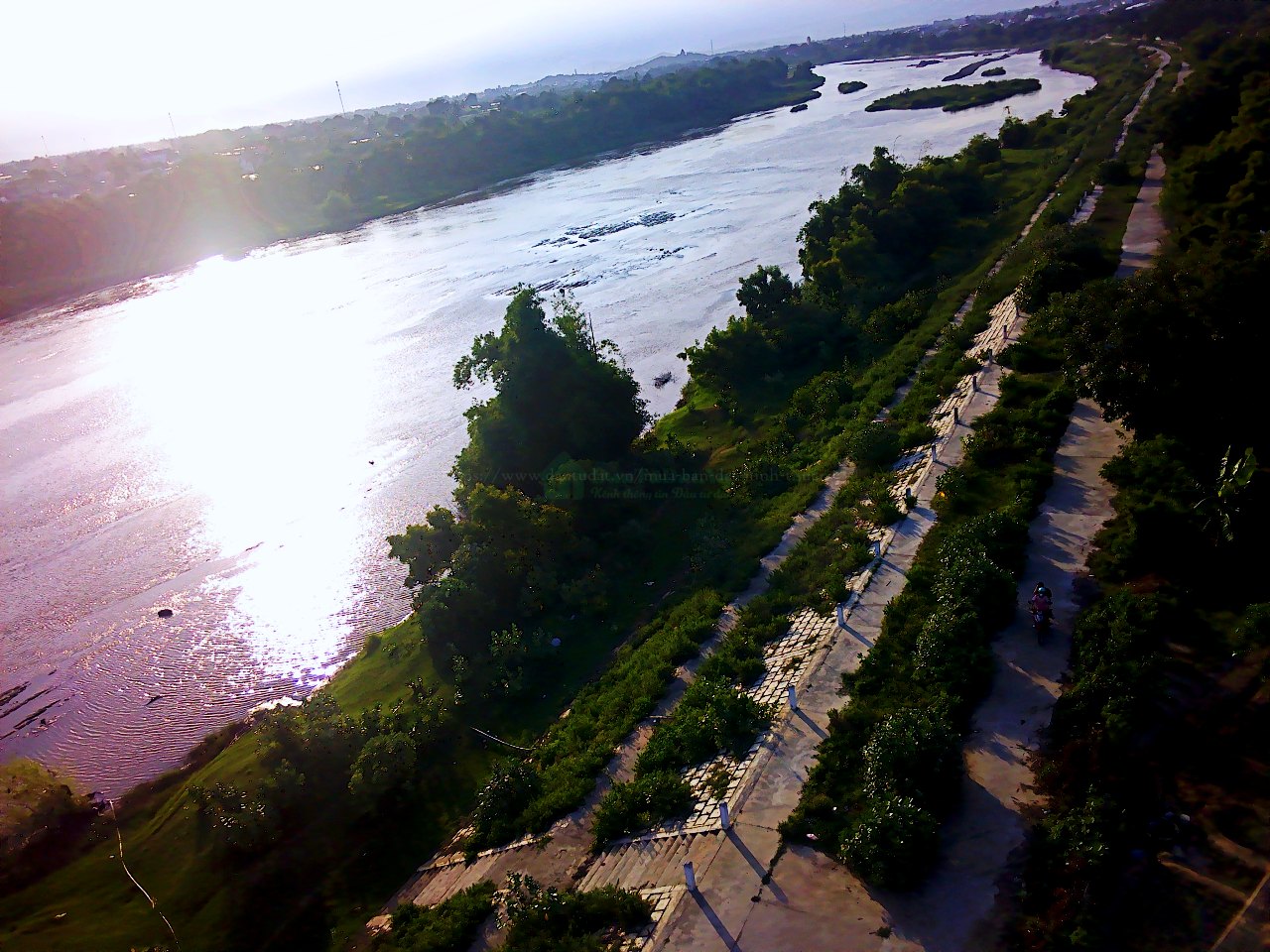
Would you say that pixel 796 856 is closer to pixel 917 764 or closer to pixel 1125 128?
pixel 917 764

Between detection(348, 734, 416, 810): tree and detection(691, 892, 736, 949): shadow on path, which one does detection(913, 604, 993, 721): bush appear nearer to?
detection(691, 892, 736, 949): shadow on path

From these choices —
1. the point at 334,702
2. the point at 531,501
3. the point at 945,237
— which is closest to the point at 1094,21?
the point at 945,237

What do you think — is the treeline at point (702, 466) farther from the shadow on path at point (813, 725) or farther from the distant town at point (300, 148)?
the distant town at point (300, 148)

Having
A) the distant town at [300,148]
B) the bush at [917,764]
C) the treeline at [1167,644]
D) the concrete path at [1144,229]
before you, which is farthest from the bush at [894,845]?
the distant town at [300,148]

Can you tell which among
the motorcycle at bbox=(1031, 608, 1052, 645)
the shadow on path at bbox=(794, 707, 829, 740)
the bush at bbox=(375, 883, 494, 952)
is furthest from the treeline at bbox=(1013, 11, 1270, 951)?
the bush at bbox=(375, 883, 494, 952)

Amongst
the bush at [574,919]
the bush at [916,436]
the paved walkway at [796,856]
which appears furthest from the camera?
the bush at [916,436]

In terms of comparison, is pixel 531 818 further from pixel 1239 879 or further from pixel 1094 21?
pixel 1094 21
